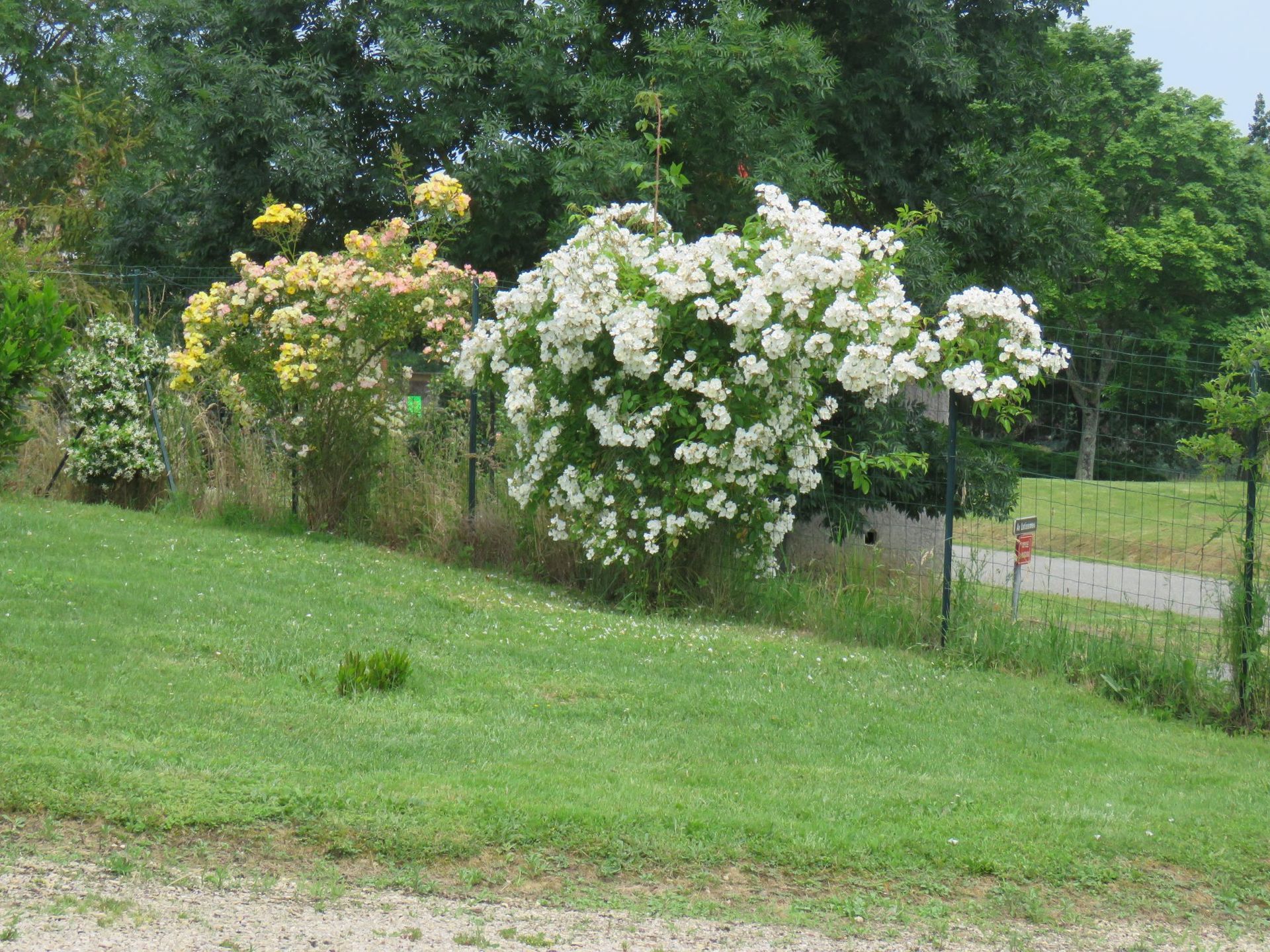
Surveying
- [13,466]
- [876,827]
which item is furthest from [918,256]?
[13,466]

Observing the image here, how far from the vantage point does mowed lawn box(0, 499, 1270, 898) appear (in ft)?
16.4

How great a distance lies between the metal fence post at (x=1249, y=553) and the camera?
7.53 meters

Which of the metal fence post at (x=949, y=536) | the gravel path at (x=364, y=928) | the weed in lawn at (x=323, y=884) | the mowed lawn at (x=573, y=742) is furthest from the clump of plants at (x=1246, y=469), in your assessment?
the weed in lawn at (x=323, y=884)

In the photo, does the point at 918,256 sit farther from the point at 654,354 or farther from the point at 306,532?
the point at 306,532

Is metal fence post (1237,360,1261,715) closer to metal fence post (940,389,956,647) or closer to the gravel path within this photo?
metal fence post (940,389,956,647)

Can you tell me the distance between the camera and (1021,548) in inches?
363

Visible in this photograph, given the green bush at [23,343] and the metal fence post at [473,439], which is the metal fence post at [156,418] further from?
the green bush at [23,343]

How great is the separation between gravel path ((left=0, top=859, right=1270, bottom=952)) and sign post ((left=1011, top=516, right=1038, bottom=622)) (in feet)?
14.9

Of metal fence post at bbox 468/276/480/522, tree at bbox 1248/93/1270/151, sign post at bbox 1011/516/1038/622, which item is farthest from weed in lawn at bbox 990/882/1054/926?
tree at bbox 1248/93/1270/151

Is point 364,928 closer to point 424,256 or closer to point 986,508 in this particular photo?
point 424,256

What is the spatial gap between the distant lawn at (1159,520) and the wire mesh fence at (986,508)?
0.08 feet

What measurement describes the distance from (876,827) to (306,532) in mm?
8099

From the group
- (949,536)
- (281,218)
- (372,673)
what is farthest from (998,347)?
(281,218)

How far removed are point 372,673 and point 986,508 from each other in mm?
7265
